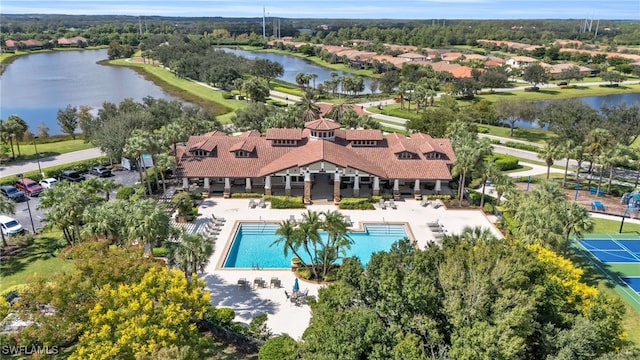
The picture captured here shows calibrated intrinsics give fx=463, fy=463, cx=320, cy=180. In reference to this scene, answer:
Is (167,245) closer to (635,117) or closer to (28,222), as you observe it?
(28,222)

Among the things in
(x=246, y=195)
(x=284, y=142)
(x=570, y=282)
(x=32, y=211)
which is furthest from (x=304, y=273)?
(x=32, y=211)

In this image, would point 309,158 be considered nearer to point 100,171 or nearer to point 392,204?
point 392,204

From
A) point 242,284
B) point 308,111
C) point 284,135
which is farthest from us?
point 308,111

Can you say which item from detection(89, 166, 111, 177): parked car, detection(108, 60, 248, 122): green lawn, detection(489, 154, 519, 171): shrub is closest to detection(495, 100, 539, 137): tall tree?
detection(489, 154, 519, 171): shrub

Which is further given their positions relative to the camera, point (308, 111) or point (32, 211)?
point (308, 111)

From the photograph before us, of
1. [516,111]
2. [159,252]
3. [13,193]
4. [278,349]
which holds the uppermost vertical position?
[516,111]

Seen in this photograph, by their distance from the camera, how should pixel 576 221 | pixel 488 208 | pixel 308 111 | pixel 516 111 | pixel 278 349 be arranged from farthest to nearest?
pixel 516 111 < pixel 308 111 < pixel 488 208 < pixel 576 221 < pixel 278 349

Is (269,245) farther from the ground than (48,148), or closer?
closer
